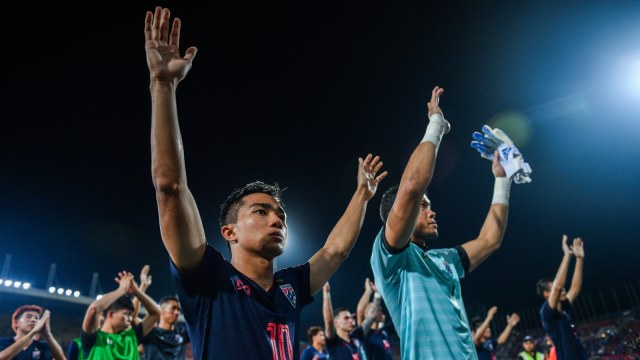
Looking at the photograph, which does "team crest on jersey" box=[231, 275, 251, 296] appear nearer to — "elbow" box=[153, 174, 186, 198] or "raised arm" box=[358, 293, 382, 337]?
"elbow" box=[153, 174, 186, 198]

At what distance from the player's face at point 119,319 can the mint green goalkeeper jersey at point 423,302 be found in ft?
14.5

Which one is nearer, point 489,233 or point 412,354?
point 412,354

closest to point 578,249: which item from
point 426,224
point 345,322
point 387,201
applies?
point 345,322

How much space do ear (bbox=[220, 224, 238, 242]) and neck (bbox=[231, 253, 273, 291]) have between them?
0.11 m

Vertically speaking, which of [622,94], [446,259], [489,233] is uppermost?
[622,94]

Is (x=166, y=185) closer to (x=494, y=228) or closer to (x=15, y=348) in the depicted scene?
(x=494, y=228)

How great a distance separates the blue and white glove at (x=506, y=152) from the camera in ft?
15.2

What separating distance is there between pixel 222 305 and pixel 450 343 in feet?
5.48

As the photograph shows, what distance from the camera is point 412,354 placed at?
2.84 meters

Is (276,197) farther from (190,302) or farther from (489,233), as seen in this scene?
(489,233)

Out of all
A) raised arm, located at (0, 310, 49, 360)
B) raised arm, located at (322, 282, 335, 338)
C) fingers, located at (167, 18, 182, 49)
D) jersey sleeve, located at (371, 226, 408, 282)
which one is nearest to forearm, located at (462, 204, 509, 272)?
jersey sleeve, located at (371, 226, 408, 282)

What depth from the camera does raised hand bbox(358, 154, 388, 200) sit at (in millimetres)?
3240

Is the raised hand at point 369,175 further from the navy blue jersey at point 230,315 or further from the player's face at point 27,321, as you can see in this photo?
the player's face at point 27,321

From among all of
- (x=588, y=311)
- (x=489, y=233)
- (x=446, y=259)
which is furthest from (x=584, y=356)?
(x=588, y=311)
